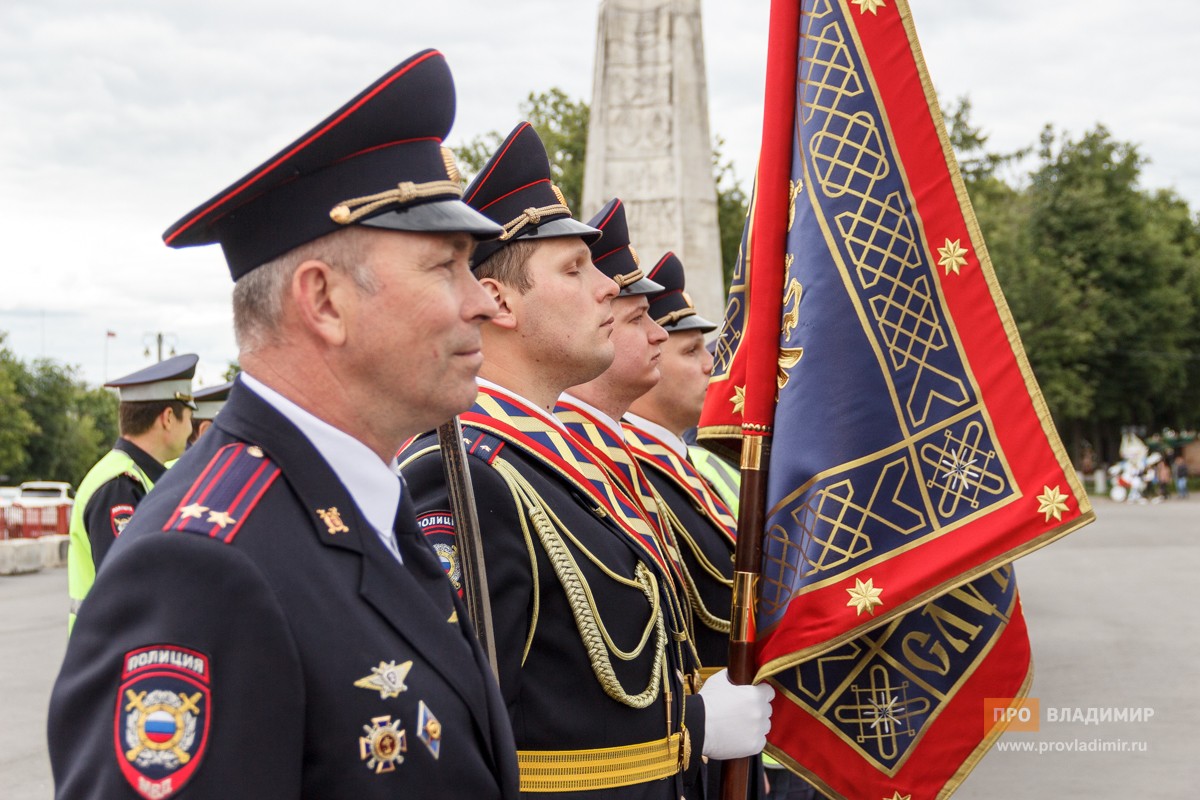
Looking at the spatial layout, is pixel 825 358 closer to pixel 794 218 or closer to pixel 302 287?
pixel 794 218

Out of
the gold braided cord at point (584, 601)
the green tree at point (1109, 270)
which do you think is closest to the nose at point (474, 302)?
the gold braided cord at point (584, 601)

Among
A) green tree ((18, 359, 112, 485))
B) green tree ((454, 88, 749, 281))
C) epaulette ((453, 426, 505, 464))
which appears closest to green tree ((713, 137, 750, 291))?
green tree ((454, 88, 749, 281))

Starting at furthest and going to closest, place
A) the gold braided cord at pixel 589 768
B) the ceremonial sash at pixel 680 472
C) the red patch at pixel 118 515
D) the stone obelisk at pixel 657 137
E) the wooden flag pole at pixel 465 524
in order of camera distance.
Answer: the stone obelisk at pixel 657 137
the red patch at pixel 118 515
the ceremonial sash at pixel 680 472
the gold braided cord at pixel 589 768
the wooden flag pole at pixel 465 524

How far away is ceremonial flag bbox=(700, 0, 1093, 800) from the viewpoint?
9.92 ft

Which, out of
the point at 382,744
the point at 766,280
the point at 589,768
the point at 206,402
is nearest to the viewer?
the point at 382,744

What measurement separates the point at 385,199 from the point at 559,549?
1.01 m

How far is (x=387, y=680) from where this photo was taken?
1.52 metres

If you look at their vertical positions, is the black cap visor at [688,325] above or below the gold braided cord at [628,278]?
below

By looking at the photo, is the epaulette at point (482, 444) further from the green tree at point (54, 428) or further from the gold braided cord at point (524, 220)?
the green tree at point (54, 428)

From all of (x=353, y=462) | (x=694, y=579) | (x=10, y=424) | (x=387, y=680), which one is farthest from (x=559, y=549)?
(x=10, y=424)

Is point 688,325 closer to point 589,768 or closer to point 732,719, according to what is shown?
point 732,719

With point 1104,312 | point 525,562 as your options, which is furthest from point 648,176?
point 1104,312

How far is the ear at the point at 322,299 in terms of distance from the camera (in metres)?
1.62

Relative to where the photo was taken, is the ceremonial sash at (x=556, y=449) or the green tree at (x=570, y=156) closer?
the ceremonial sash at (x=556, y=449)
